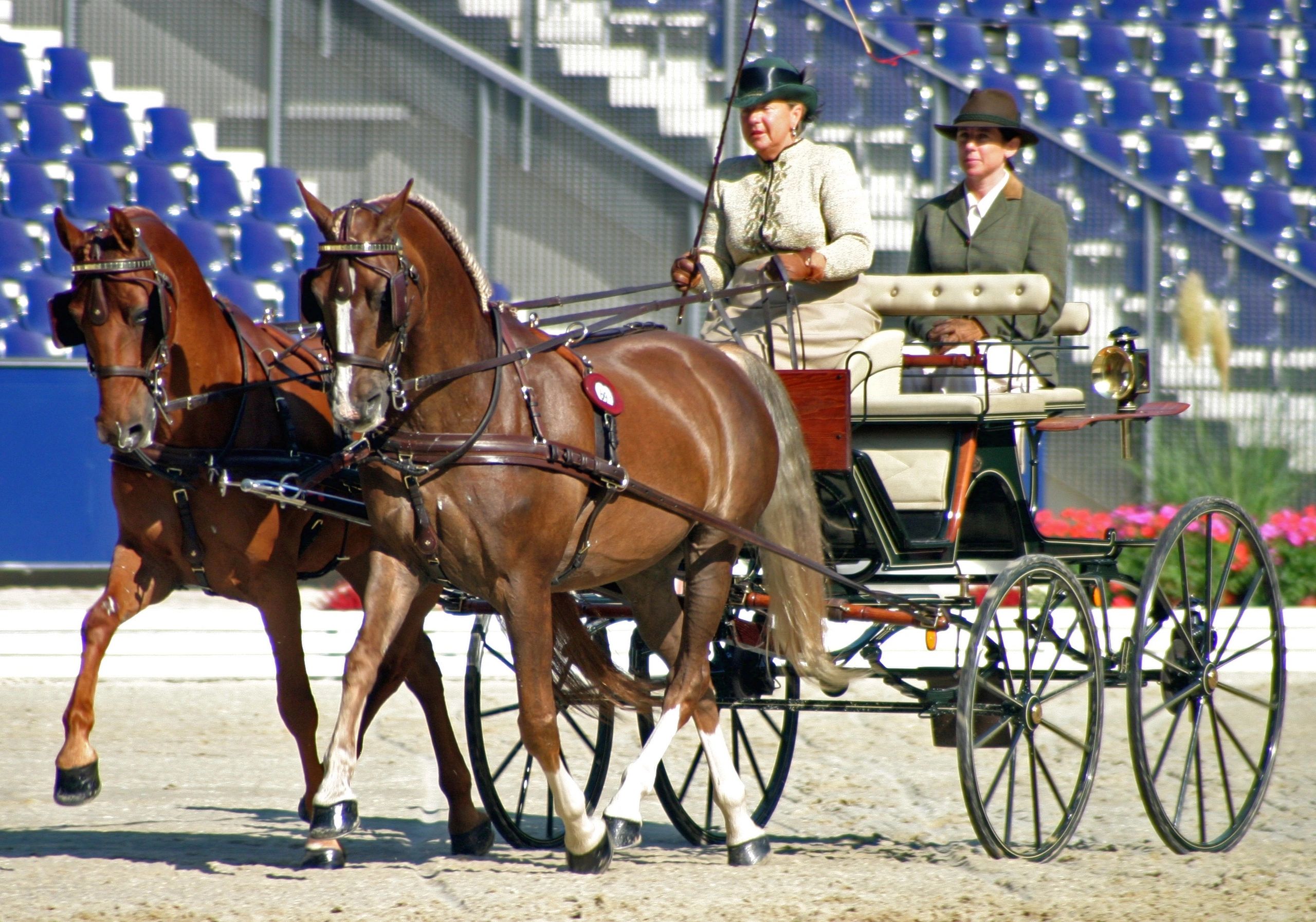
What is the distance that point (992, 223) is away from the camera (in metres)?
5.95

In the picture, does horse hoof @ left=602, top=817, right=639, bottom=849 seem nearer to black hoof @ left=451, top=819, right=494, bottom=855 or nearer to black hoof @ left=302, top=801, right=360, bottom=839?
black hoof @ left=451, top=819, right=494, bottom=855

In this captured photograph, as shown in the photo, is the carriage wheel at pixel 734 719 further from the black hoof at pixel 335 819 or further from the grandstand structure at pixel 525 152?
the grandstand structure at pixel 525 152

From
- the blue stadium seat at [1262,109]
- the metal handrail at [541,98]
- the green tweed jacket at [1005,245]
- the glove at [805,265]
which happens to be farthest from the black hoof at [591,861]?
the blue stadium seat at [1262,109]

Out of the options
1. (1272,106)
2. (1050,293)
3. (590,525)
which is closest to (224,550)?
(590,525)

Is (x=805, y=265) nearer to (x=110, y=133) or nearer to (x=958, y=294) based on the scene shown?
(x=958, y=294)

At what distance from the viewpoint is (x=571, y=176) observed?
1005 cm

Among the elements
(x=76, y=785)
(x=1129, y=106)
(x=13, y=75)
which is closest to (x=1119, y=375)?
(x=76, y=785)

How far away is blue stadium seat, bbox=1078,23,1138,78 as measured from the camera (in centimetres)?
1263

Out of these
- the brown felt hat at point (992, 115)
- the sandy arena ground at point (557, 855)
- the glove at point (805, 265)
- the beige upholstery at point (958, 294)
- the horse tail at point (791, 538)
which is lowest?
the sandy arena ground at point (557, 855)

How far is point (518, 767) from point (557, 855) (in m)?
1.60

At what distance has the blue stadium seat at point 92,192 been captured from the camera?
32.9 feet

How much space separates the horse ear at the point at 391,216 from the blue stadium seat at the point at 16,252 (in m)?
7.07

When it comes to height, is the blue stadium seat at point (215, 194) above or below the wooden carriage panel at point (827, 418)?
above

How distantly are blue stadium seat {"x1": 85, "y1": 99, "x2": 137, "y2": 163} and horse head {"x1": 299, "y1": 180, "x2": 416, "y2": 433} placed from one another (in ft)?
24.4
